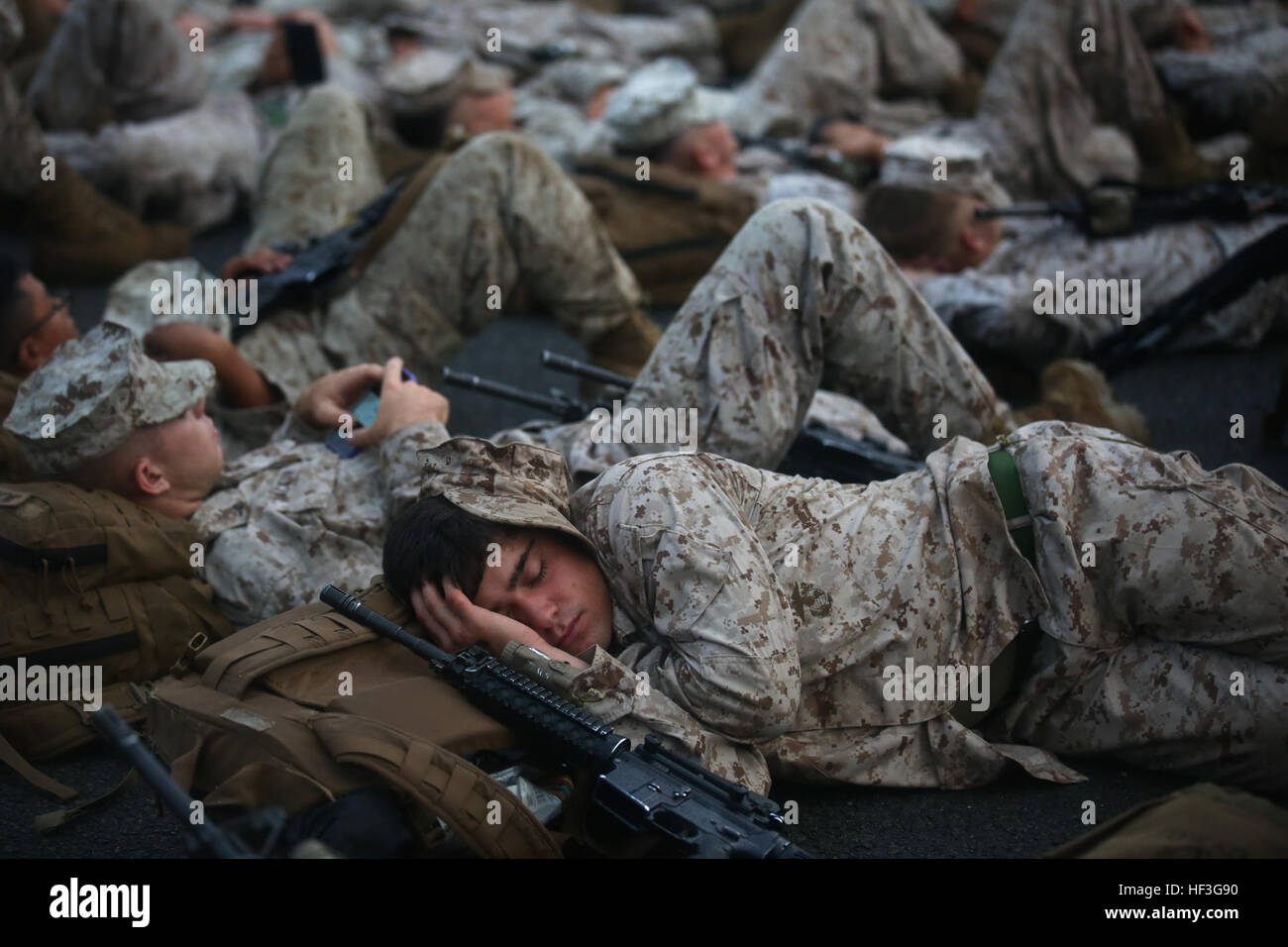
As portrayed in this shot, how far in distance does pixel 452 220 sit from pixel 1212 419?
2.66 metres

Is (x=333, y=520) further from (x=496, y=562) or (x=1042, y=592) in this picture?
(x=1042, y=592)

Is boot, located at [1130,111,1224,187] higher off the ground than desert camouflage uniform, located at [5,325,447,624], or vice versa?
boot, located at [1130,111,1224,187]

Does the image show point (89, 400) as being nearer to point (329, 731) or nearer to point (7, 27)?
point (329, 731)

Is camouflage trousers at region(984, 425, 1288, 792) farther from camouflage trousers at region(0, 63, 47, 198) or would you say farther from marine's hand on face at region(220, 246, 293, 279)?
camouflage trousers at region(0, 63, 47, 198)

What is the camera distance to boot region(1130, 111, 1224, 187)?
5746 mm

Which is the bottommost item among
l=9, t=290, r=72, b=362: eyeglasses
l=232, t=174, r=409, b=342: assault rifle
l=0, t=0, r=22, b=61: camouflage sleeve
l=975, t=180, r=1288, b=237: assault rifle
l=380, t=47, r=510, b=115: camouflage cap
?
l=9, t=290, r=72, b=362: eyeglasses

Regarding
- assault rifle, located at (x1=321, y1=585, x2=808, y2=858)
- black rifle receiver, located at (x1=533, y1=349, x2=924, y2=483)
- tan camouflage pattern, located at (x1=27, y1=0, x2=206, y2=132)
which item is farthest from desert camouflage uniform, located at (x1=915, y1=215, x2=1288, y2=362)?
tan camouflage pattern, located at (x1=27, y1=0, x2=206, y2=132)

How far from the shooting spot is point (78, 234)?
16.7 ft

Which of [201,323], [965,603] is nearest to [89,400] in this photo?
[201,323]

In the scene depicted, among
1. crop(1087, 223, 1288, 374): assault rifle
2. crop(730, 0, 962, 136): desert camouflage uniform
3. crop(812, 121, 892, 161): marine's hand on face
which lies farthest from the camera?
crop(730, 0, 962, 136): desert camouflage uniform

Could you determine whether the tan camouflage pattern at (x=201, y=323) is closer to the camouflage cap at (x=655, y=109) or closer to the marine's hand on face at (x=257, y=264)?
the marine's hand on face at (x=257, y=264)

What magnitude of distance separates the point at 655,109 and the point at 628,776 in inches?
153

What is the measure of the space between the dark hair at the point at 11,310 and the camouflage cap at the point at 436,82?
2.63 metres

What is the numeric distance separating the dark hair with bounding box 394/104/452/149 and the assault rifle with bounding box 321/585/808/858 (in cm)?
405
